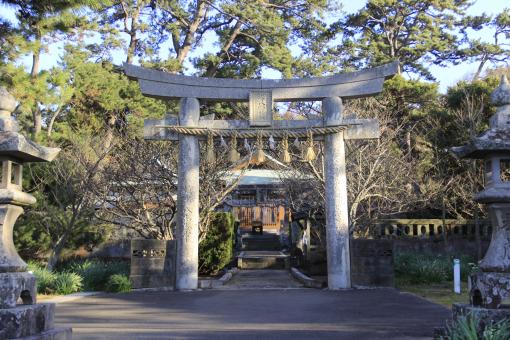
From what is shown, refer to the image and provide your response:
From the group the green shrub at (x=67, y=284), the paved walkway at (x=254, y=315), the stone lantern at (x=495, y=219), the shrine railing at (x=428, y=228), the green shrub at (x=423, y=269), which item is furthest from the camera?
the shrine railing at (x=428, y=228)

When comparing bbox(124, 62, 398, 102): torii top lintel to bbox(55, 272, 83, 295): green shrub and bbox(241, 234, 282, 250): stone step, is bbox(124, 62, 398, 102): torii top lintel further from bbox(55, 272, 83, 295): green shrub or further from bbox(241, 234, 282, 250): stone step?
bbox(241, 234, 282, 250): stone step

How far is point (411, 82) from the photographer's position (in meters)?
24.6

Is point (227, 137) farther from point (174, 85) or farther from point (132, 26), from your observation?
point (132, 26)

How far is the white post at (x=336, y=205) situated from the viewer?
46.2ft

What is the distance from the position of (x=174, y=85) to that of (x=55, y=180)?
6823 mm

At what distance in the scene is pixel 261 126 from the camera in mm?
14500

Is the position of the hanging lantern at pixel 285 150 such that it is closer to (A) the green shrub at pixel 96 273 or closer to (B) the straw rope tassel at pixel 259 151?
(B) the straw rope tassel at pixel 259 151

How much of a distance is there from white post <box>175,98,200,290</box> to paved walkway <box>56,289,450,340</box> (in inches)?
31.2

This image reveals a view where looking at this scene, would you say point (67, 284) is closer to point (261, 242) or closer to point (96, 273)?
point (96, 273)

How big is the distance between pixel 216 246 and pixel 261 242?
1188 cm

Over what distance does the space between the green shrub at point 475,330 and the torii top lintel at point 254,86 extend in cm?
906

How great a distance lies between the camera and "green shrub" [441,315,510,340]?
534cm

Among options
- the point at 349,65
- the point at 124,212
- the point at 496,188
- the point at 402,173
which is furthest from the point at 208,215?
the point at 349,65

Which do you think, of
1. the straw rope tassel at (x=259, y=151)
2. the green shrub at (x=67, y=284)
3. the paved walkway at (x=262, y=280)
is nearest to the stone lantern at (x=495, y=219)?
the straw rope tassel at (x=259, y=151)
